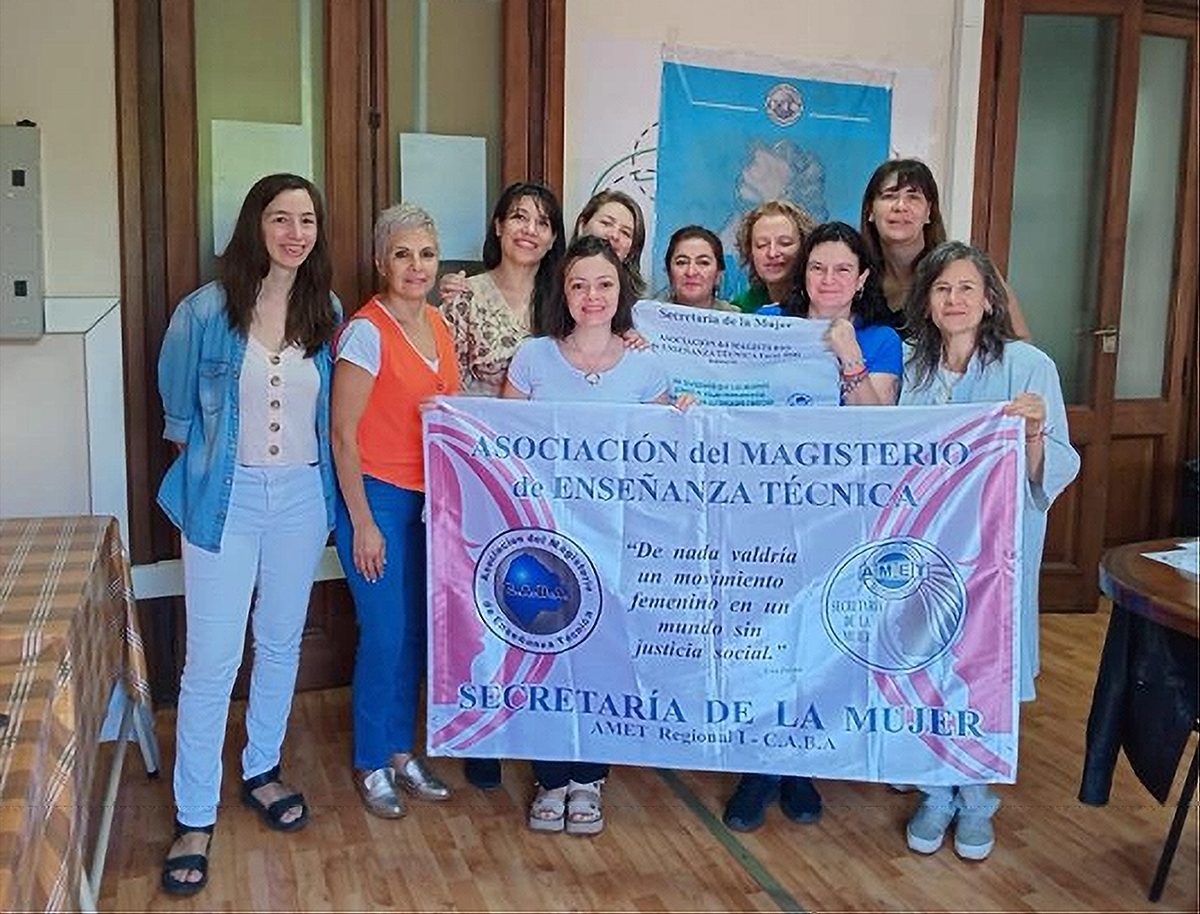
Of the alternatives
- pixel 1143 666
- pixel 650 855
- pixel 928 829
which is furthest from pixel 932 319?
pixel 650 855

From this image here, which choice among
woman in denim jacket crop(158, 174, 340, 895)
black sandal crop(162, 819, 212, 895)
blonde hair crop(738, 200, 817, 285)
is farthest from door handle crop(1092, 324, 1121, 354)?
black sandal crop(162, 819, 212, 895)

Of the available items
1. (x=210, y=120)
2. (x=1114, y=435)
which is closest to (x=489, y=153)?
(x=210, y=120)

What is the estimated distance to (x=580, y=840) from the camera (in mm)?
2676

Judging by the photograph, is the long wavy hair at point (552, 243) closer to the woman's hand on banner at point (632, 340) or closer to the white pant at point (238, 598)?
the woman's hand on banner at point (632, 340)

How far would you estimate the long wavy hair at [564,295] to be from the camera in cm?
258

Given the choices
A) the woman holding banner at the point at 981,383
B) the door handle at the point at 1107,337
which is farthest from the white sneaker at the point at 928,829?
the door handle at the point at 1107,337

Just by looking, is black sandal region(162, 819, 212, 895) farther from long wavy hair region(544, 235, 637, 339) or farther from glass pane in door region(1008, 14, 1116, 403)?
glass pane in door region(1008, 14, 1116, 403)

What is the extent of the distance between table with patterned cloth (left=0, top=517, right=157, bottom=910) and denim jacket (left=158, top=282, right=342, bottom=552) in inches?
8.9

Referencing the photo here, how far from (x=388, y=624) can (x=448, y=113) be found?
5.33 feet

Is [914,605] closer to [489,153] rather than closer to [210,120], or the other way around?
[489,153]

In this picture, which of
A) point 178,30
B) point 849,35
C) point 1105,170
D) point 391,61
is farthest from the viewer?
point 1105,170

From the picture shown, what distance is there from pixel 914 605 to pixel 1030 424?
0.44m

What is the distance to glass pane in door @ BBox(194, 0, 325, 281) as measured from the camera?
3199 mm

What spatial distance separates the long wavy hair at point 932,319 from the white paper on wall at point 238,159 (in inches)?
69.9
